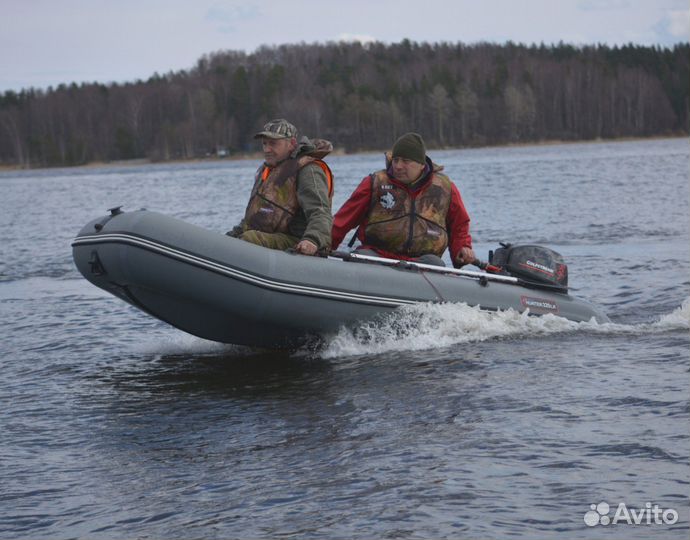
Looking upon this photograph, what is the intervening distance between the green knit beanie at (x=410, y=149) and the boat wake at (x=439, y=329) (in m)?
1.05

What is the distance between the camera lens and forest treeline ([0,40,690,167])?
8421cm

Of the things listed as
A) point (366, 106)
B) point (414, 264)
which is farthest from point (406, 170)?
point (366, 106)

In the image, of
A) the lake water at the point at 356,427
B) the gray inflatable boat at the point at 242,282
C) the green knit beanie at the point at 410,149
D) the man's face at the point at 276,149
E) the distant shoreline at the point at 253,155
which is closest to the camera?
the lake water at the point at 356,427

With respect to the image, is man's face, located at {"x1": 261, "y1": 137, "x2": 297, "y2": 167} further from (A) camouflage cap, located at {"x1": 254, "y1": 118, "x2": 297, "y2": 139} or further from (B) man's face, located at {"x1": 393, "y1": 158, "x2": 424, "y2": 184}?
(B) man's face, located at {"x1": 393, "y1": 158, "x2": 424, "y2": 184}

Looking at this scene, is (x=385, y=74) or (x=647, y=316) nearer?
(x=647, y=316)

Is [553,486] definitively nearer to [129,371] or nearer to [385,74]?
[129,371]

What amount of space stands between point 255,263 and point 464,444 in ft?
7.01

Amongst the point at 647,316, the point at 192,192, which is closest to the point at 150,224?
the point at 647,316

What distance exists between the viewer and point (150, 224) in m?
6.31

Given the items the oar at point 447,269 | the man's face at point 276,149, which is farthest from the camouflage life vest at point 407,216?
the man's face at point 276,149

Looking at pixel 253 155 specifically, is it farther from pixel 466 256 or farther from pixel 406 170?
pixel 406 170

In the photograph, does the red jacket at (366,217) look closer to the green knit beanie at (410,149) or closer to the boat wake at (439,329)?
the green knit beanie at (410,149)

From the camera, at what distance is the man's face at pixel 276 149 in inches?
273

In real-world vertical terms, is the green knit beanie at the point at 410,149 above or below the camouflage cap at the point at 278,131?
below
